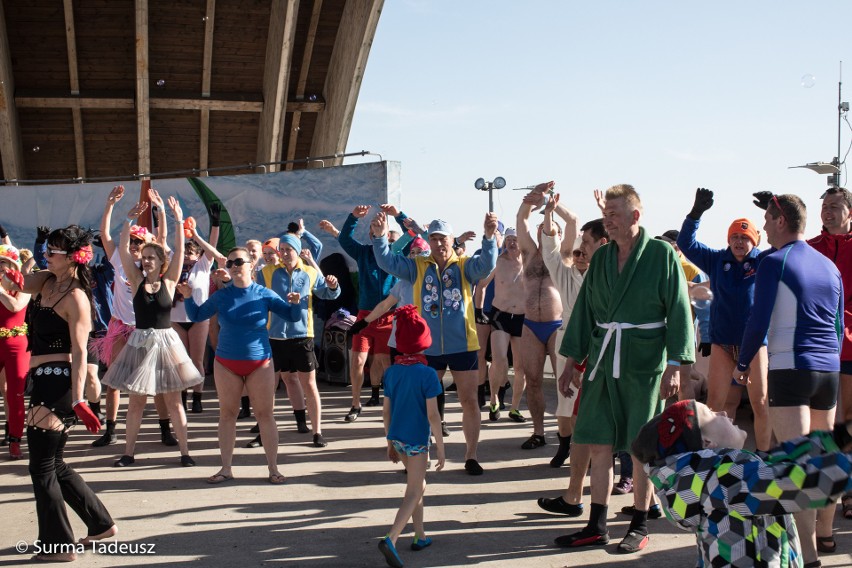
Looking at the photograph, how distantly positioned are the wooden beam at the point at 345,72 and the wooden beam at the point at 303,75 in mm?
410

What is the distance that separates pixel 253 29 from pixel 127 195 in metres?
4.89

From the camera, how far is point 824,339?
14.7 ft

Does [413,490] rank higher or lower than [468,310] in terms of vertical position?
lower

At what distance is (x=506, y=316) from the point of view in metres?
9.34

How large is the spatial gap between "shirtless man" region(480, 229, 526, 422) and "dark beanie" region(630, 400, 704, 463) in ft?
19.8

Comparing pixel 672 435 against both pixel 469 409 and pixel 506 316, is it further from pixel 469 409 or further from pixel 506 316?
pixel 506 316

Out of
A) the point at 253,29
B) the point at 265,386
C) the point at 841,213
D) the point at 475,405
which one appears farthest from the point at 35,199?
the point at 841,213

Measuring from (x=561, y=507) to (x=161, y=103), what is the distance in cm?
1310

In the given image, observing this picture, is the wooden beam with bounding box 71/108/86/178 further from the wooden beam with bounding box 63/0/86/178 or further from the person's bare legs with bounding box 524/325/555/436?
the person's bare legs with bounding box 524/325/555/436

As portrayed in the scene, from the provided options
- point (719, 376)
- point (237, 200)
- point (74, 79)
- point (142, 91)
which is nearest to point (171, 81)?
point (142, 91)

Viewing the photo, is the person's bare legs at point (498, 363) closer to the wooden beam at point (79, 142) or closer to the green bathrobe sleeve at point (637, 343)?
the green bathrobe sleeve at point (637, 343)

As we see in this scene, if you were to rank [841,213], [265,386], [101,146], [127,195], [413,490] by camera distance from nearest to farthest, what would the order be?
[413,490] < [841,213] < [265,386] < [127,195] < [101,146]

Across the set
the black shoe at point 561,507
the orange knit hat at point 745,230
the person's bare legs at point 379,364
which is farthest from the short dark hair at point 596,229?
the person's bare legs at point 379,364

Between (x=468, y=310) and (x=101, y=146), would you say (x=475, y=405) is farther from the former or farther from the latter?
(x=101, y=146)
